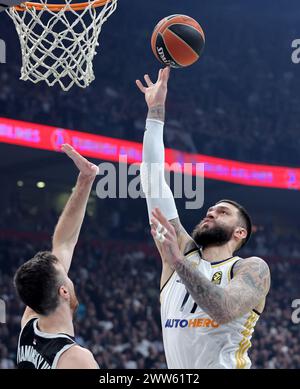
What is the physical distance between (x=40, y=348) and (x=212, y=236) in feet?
3.32

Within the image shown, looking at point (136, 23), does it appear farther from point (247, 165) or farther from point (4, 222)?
point (4, 222)

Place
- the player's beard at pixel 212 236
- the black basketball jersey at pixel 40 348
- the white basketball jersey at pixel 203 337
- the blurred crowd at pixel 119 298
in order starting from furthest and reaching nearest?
the blurred crowd at pixel 119 298 < the player's beard at pixel 212 236 < the white basketball jersey at pixel 203 337 < the black basketball jersey at pixel 40 348

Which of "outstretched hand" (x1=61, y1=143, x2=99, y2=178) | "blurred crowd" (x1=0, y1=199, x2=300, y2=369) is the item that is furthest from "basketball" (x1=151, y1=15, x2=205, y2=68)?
"blurred crowd" (x1=0, y1=199, x2=300, y2=369)

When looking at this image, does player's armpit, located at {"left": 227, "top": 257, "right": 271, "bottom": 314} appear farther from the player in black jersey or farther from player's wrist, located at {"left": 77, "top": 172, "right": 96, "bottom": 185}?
player's wrist, located at {"left": 77, "top": 172, "right": 96, "bottom": 185}

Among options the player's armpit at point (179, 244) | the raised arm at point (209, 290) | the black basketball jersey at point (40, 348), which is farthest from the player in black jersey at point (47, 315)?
the player's armpit at point (179, 244)

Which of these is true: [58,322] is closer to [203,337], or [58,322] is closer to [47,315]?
[47,315]

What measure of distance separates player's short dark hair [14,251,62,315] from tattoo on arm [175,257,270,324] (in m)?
0.50

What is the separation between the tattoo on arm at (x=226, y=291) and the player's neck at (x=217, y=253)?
274 mm

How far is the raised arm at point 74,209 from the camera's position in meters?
3.47

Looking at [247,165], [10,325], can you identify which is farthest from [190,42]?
[247,165]

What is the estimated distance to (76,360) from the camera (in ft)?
8.43

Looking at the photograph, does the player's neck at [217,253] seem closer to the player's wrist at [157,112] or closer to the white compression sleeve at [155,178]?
the white compression sleeve at [155,178]

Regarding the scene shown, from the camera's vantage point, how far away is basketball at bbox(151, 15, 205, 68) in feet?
12.4
